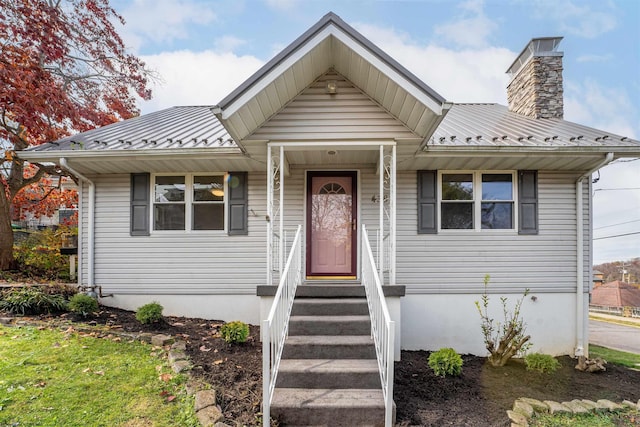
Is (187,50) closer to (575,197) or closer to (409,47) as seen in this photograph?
(409,47)

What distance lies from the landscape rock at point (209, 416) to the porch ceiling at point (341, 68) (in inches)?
124

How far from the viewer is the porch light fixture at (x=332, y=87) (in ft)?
16.0

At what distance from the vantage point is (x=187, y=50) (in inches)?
435

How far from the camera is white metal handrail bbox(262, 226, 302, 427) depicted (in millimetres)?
3055

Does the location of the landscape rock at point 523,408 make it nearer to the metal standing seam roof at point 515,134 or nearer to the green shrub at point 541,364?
the green shrub at point 541,364

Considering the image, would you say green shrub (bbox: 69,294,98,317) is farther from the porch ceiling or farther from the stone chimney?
the stone chimney

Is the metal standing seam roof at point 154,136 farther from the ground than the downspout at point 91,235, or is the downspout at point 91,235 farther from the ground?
the metal standing seam roof at point 154,136

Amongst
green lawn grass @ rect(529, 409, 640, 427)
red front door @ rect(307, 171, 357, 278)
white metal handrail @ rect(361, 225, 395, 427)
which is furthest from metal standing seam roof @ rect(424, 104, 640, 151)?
green lawn grass @ rect(529, 409, 640, 427)

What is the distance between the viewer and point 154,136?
6.44m

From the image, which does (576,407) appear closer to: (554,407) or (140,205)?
(554,407)

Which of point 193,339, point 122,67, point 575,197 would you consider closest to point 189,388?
point 193,339

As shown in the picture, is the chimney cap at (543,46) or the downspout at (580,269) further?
the chimney cap at (543,46)

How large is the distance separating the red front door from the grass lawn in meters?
3.06

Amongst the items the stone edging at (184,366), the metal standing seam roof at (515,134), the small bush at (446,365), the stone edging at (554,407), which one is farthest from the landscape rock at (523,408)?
the metal standing seam roof at (515,134)
